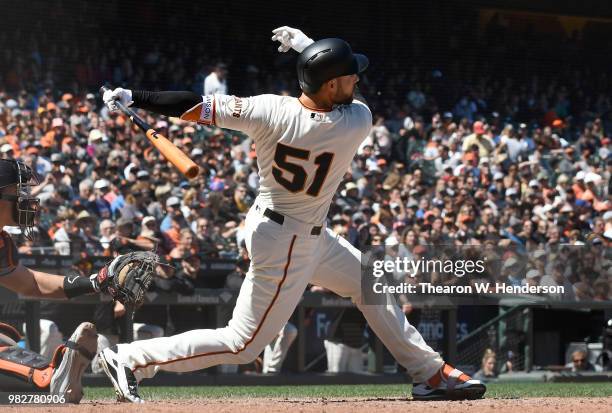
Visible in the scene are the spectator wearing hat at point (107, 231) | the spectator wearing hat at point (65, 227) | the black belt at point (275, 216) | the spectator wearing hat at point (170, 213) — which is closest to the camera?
the black belt at point (275, 216)

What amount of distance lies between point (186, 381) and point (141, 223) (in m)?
2.27

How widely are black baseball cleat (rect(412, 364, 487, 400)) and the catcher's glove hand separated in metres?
1.60

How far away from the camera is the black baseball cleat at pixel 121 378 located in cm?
521

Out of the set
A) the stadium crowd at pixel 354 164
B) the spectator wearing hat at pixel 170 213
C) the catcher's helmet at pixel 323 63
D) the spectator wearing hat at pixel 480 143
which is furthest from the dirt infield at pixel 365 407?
the spectator wearing hat at pixel 480 143

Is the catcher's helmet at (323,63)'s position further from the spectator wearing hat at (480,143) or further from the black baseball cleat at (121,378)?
the spectator wearing hat at (480,143)

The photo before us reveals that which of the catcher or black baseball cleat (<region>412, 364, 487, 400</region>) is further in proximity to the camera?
black baseball cleat (<region>412, 364, 487, 400</region>)

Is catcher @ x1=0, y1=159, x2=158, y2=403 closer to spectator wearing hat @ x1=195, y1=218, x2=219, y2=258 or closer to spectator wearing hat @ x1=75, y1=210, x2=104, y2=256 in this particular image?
spectator wearing hat @ x1=75, y1=210, x2=104, y2=256

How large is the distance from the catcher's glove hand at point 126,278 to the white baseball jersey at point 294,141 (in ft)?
2.18

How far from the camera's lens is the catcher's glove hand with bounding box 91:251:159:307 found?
5.24 metres

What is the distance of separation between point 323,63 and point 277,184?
61 centimetres

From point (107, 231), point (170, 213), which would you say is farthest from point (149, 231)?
point (170, 213)

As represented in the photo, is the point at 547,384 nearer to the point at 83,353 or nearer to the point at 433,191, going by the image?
the point at 83,353

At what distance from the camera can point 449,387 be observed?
18.8 ft

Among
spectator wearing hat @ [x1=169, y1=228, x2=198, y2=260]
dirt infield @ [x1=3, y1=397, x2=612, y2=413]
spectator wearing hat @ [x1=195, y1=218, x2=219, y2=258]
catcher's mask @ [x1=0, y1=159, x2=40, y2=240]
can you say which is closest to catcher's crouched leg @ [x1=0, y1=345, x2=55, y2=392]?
dirt infield @ [x1=3, y1=397, x2=612, y2=413]
